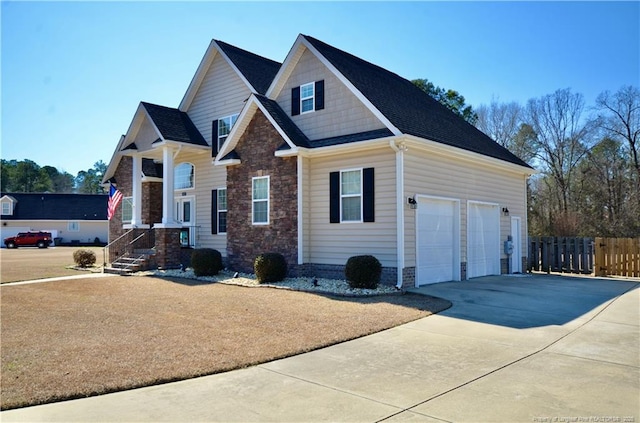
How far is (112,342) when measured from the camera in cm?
756

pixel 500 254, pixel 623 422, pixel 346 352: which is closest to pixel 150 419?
pixel 346 352

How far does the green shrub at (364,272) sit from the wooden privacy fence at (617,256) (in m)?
11.0

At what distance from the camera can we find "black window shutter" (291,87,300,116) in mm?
16703

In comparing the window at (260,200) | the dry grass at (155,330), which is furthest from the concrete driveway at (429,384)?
the window at (260,200)

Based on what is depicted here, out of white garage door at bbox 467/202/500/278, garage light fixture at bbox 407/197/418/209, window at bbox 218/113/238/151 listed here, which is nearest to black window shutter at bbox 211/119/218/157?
window at bbox 218/113/238/151

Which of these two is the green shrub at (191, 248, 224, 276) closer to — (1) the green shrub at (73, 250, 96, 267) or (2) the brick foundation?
(2) the brick foundation

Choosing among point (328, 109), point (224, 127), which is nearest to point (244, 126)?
point (328, 109)

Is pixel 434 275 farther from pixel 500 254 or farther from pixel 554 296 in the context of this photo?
pixel 500 254

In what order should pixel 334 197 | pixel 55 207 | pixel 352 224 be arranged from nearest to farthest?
pixel 352 224 → pixel 334 197 → pixel 55 207

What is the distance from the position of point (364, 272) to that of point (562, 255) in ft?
38.1

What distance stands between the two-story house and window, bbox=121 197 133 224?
2.01 m

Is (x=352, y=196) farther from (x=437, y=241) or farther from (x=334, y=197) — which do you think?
(x=437, y=241)

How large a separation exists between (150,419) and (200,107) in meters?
18.7

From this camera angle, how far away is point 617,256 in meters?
18.7
